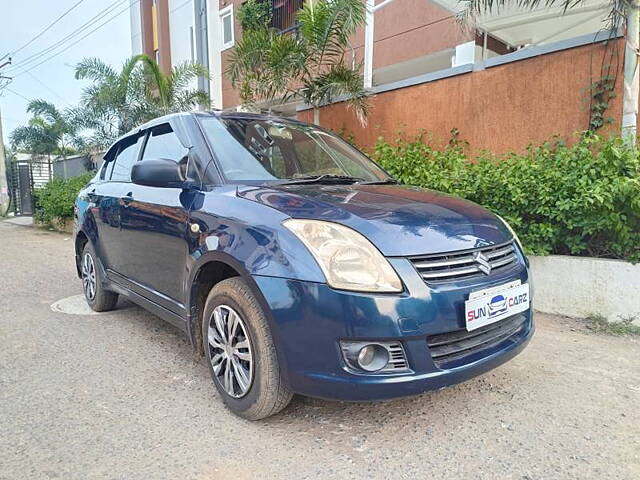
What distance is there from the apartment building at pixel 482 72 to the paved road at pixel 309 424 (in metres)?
2.78

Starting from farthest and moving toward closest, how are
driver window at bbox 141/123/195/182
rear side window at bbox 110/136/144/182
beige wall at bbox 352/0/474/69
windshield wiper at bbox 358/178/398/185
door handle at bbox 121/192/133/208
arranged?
1. beige wall at bbox 352/0/474/69
2. rear side window at bbox 110/136/144/182
3. door handle at bbox 121/192/133/208
4. windshield wiper at bbox 358/178/398/185
5. driver window at bbox 141/123/195/182

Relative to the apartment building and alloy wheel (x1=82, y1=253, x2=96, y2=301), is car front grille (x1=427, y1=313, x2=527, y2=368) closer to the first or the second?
alloy wheel (x1=82, y1=253, x2=96, y2=301)

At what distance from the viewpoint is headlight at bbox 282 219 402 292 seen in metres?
1.89

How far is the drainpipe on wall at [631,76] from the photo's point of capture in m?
4.13

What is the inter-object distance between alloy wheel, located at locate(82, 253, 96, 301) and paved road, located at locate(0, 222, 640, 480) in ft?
3.01

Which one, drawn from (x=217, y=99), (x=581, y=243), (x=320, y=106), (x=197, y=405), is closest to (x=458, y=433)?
(x=197, y=405)

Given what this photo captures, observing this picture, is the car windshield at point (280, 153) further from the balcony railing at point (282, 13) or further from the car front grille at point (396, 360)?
the balcony railing at point (282, 13)

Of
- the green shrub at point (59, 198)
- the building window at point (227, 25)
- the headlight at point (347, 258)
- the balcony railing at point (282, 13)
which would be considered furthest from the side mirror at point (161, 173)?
the building window at point (227, 25)

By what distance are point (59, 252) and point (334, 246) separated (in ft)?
26.4

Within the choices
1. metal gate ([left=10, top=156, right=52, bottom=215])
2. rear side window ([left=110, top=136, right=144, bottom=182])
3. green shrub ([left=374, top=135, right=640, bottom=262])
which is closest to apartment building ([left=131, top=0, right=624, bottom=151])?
green shrub ([left=374, top=135, right=640, bottom=262])

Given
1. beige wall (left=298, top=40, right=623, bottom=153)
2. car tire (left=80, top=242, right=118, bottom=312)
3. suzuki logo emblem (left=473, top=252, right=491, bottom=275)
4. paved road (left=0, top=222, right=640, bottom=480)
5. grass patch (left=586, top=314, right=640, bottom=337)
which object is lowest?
paved road (left=0, top=222, right=640, bottom=480)

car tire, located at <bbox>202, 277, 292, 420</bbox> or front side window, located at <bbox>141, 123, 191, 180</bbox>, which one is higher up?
front side window, located at <bbox>141, 123, 191, 180</bbox>

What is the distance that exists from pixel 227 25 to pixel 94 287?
43.6 ft

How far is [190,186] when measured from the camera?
2.68m
